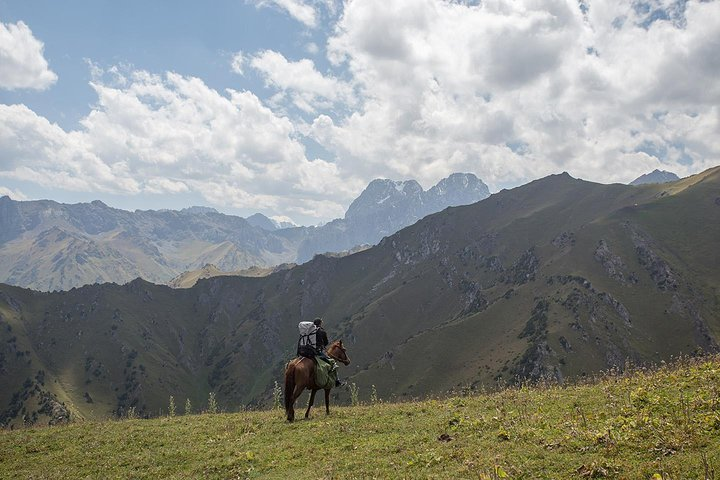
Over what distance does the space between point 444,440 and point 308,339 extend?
32.0 ft

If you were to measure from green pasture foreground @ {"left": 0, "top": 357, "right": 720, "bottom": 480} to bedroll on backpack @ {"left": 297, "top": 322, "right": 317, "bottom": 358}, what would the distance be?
3.38m

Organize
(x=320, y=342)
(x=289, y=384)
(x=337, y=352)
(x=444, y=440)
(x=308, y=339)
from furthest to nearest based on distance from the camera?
(x=337, y=352)
(x=320, y=342)
(x=308, y=339)
(x=289, y=384)
(x=444, y=440)

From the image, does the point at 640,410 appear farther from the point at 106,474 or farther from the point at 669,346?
the point at 669,346

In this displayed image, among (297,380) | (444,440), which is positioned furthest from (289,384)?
(444,440)

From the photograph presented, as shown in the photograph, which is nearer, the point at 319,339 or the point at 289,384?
the point at 289,384

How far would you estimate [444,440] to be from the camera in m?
16.0

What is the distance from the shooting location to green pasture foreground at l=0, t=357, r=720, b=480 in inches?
458

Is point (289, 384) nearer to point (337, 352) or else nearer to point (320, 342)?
point (320, 342)

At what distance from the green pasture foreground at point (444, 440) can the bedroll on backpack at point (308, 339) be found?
11.1 feet

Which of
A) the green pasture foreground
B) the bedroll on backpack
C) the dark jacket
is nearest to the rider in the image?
the dark jacket

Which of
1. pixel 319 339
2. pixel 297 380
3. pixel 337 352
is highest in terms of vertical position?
pixel 319 339

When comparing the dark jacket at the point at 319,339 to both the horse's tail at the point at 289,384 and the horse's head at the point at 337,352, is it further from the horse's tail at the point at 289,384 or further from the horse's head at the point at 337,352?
the horse's tail at the point at 289,384

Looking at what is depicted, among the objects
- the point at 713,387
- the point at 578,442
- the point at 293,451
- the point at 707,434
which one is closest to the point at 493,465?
the point at 578,442

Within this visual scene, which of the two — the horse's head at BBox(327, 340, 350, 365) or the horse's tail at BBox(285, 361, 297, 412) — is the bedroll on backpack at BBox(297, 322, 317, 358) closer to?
the horse's tail at BBox(285, 361, 297, 412)
